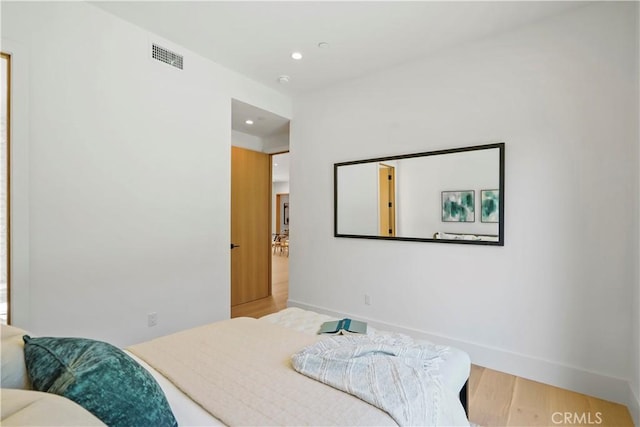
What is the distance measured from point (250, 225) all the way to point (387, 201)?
2205 mm

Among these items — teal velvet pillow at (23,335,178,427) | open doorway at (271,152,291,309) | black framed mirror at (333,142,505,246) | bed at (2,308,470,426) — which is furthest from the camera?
open doorway at (271,152,291,309)

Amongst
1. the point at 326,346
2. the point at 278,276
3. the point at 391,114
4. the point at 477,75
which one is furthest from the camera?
the point at 278,276

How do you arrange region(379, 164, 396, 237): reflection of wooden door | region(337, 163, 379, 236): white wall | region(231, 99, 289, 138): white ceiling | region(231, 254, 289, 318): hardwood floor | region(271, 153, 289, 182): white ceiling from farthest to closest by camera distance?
region(271, 153, 289, 182): white ceiling, region(231, 254, 289, 318): hardwood floor, region(231, 99, 289, 138): white ceiling, region(337, 163, 379, 236): white wall, region(379, 164, 396, 237): reflection of wooden door

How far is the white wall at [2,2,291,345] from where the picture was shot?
2080 mm

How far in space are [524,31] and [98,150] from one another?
3385 mm

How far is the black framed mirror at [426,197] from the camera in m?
2.61

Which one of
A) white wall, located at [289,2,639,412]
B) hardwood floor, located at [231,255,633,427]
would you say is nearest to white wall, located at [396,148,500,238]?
white wall, located at [289,2,639,412]

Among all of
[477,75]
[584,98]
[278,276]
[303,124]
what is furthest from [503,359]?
[278,276]

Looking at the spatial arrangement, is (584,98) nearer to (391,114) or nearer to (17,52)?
(391,114)

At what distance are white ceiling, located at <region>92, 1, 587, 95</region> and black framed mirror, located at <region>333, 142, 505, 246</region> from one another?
943 millimetres

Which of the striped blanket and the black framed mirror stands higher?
the black framed mirror

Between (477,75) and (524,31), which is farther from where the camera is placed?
(477,75)

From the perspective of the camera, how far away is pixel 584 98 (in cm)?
224

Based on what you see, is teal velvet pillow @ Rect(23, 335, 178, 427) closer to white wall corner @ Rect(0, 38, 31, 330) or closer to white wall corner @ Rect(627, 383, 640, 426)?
white wall corner @ Rect(0, 38, 31, 330)
